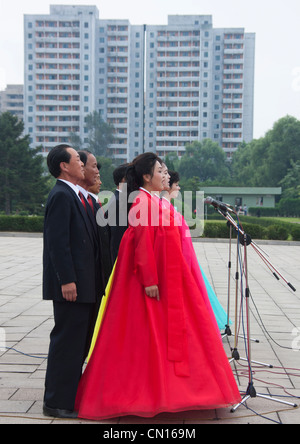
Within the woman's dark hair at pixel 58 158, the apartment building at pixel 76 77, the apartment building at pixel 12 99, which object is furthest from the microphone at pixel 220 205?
the apartment building at pixel 12 99

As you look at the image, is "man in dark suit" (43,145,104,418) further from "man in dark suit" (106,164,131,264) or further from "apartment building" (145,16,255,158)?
"apartment building" (145,16,255,158)

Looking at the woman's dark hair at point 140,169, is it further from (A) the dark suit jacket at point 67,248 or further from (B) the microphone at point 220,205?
(B) the microphone at point 220,205

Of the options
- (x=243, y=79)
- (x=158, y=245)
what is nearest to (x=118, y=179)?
(x=158, y=245)

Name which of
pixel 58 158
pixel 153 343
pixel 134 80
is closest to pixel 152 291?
pixel 153 343

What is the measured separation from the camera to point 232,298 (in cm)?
706

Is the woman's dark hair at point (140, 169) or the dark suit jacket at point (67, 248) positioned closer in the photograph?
the dark suit jacket at point (67, 248)

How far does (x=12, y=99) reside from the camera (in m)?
109

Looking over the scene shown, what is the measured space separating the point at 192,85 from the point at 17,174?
63.3 m

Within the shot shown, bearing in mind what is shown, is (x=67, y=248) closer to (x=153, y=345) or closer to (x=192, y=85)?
(x=153, y=345)

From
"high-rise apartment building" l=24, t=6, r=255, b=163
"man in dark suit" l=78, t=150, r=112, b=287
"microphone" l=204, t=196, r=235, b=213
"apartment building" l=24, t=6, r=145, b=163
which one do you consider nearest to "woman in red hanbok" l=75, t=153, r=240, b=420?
"man in dark suit" l=78, t=150, r=112, b=287

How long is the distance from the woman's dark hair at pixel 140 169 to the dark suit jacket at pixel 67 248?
37 cm

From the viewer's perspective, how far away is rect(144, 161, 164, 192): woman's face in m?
3.31

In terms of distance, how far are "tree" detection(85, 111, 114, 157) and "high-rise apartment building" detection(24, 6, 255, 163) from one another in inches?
259

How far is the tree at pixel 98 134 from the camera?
255 ft
